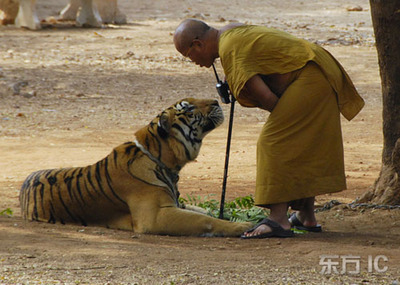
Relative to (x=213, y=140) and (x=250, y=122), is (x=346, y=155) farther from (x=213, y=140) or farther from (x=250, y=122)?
(x=250, y=122)

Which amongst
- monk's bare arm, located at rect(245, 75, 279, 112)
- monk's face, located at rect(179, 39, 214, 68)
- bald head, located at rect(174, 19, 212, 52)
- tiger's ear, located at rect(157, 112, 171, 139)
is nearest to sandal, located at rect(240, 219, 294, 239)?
monk's bare arm, located at rect(245, 75, 279, 112)

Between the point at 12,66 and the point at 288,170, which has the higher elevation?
the point at 288,170

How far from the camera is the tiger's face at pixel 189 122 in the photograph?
5.41 metres

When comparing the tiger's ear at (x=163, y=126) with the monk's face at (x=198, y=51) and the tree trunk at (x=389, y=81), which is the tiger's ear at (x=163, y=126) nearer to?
the monk's face at (x=198, y=51)

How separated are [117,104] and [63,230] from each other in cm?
751

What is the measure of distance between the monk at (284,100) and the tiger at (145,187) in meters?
0.53

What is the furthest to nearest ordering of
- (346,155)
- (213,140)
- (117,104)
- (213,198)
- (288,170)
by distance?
(117,104) → (213,140) → (346,155) → (213,198) → (288,170)

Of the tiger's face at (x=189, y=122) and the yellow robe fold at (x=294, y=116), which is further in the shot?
the tiger's face at (x=189, y=122)

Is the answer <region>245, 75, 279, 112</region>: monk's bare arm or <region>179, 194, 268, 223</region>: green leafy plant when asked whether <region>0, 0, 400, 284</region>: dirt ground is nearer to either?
<region>179, 194, 268, 223</region>: green leafy plant

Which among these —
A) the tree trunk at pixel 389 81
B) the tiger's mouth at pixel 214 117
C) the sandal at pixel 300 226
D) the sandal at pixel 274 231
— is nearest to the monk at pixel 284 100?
the sandal at pixel 274 231

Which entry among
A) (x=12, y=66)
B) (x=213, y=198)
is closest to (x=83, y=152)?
(x=213, y=198)

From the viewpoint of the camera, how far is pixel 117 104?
12.6m

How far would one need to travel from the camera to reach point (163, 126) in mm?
5367

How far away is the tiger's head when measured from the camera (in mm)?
5402
